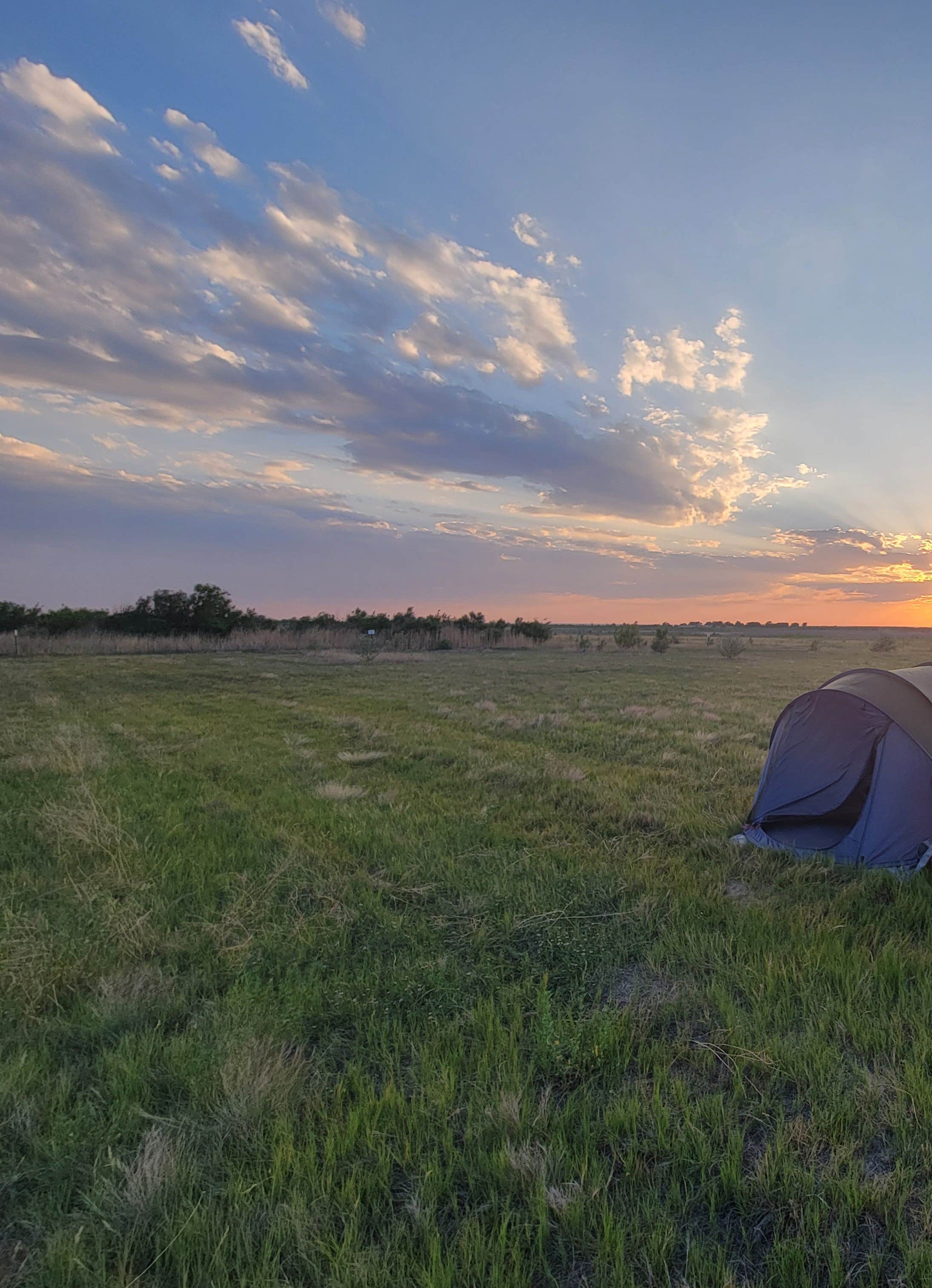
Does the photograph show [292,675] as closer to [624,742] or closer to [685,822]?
[624,742]

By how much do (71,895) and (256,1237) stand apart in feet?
13.3

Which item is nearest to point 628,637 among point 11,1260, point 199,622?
point 199,622

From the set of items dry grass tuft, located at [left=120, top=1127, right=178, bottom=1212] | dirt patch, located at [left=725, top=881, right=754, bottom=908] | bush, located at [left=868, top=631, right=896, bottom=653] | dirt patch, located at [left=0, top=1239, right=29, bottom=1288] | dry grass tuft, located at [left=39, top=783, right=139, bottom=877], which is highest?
bush, located at [left=868, top=631, right=896, bottom=653]

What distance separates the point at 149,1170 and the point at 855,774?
7.07 m

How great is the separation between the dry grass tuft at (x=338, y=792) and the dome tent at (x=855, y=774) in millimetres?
5173

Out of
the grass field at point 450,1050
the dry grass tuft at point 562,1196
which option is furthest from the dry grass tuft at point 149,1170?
the dry grass tuft at point 562,1196

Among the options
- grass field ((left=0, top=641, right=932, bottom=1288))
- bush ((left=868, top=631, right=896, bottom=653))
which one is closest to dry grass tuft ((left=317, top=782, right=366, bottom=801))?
grass field ((left=0, top=641, right=932, bottom=1288))

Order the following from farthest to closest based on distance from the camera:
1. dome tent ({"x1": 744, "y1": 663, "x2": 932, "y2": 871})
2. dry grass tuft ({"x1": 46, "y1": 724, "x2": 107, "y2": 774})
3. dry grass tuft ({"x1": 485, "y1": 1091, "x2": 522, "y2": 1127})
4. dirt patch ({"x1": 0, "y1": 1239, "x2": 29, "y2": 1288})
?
1. dry grass tuft ({"x1": 46, "y1": 724, "x2": 107, "y2": 774})
2. dome tent ({"x1": 744, "y1": 663, "x2": 932, "y2": 871})
3. dry grass tuft ({"x1": 485, "y1": 1091, "x2": 522, "y2": 1127})
4. dirt patch ({"x1": 0, "y1": 1239, "x2": 29, "y2": 1288})

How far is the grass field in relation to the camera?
237 cm

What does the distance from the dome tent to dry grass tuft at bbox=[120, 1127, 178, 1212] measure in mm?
6249

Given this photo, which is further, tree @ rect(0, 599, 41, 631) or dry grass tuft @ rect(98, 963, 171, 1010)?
tree @ rect(0, 599, 41, 631)

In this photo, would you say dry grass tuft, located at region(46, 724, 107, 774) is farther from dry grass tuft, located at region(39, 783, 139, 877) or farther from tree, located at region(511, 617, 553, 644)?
tree, located at region(511, 617, 553, 644)

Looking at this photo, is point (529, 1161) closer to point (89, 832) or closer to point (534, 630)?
point (89, 832)

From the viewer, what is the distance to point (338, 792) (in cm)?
863
